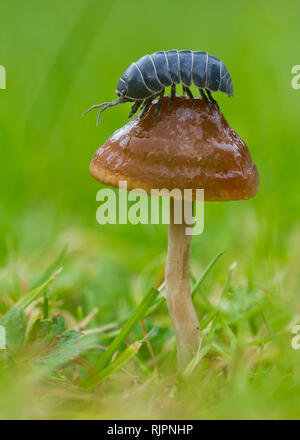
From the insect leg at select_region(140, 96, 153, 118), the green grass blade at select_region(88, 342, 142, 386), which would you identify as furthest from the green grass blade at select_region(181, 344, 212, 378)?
the insect leg at select_region(140, 96, 153, 118)

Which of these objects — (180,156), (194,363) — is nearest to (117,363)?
(194,363)

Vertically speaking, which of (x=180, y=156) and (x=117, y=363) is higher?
(x=180, y=156)

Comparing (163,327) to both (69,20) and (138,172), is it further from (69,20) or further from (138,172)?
(69,20)

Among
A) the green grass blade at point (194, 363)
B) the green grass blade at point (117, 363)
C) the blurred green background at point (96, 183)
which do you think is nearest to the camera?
the green grass blade at point (117, 363)

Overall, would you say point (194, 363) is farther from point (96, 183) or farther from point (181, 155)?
point (96, 183)

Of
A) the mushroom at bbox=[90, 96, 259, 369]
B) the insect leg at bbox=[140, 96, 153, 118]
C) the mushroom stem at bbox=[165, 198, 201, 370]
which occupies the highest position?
the insect leg at bbox=[140, 96, 153, 118]

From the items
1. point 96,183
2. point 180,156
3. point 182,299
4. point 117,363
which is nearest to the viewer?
point 180,156

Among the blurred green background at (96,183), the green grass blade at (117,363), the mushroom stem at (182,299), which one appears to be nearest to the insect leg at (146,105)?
the mushroom stem at (182,299)

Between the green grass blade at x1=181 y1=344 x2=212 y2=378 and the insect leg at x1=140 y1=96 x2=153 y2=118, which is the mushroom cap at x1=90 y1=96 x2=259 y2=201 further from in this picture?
the green grass blade at x1=181 y1=344 x2=212 y2=378

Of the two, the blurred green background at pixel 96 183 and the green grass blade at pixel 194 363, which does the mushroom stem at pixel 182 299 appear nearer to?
the green grass blade at pixel 194 363
